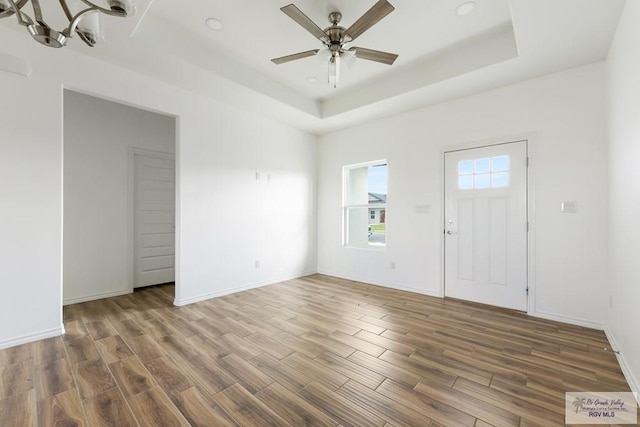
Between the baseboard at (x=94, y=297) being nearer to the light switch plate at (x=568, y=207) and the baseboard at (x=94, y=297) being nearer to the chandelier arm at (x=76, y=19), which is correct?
the chandelier arm at (x=76, y=19)

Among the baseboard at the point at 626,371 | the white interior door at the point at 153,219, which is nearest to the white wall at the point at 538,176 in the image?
the baseboard at the point at 626,371

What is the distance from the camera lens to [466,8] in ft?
8.16

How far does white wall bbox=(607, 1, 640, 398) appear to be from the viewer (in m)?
1.82

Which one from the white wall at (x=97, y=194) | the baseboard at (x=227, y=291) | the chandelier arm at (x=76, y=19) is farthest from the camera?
the white wall at (x=97, y=194)

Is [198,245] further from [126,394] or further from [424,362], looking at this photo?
[424,362]

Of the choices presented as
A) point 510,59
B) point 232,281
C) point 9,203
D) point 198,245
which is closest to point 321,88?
point 510,59

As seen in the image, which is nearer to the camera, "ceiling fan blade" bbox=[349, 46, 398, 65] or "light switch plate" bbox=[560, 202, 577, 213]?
"ceiling fan blade" bbox=[349, 46, 398, 65]

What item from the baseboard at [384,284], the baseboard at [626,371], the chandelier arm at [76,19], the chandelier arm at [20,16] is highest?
the chandelier arm at [76,19]

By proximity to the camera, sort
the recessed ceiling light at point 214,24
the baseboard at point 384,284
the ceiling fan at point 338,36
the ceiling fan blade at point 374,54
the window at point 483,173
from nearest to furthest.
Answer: the ceiling fan at point 338,36, the ceiling fan blade at point 374,54, the recessed ceiling light at point 214,24, the window at point 483,173, the baseboard at point 384,284

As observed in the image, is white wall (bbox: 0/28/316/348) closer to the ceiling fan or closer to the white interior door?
the white interior door

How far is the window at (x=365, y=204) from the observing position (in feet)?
15.5

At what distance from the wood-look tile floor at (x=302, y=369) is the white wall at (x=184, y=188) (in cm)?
55

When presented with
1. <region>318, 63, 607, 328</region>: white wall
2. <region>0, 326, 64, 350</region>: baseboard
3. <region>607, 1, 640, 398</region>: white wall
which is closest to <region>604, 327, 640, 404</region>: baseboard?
<region>607, 1, 640, 398</region>: white wall

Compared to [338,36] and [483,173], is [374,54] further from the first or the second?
[483,173]
